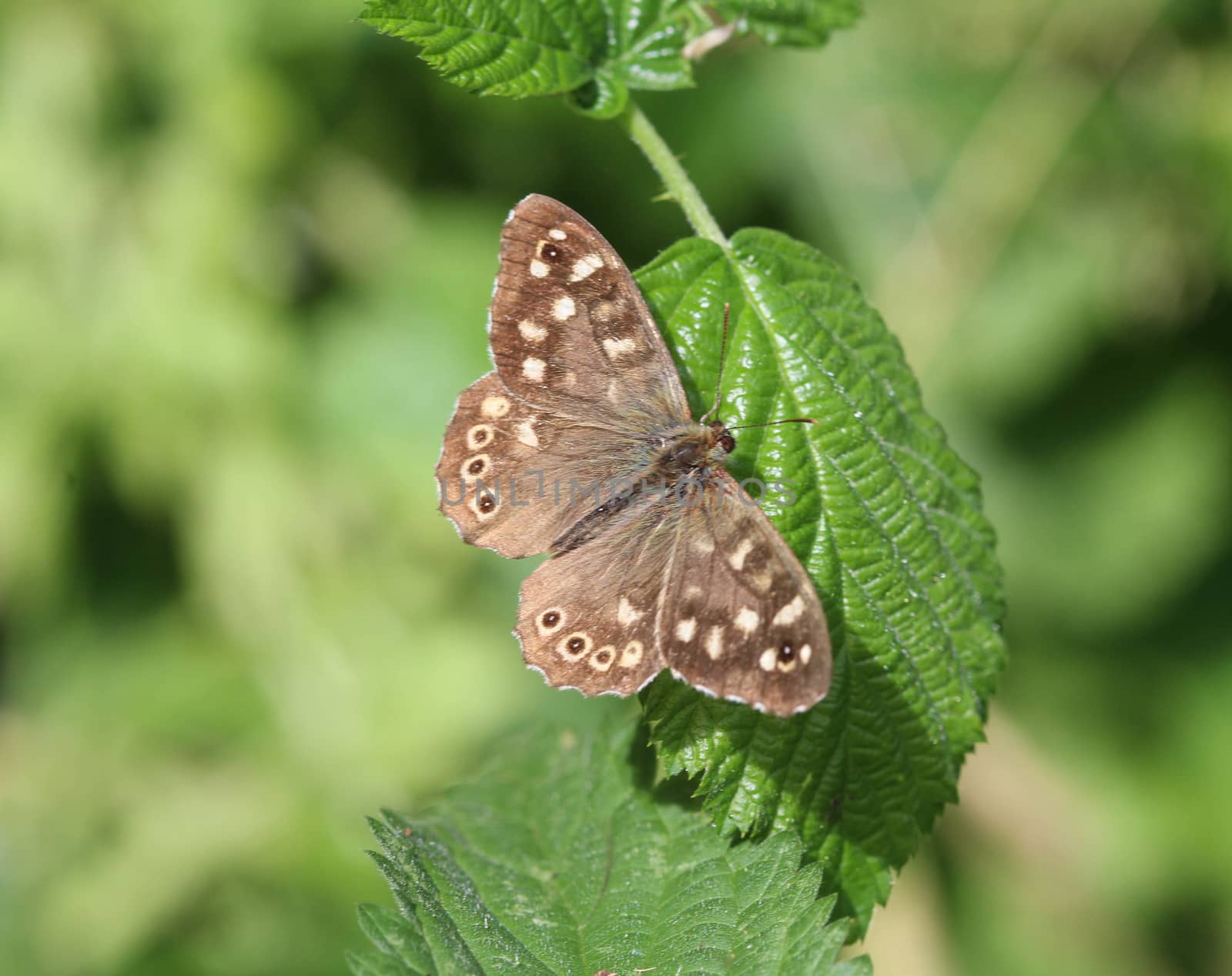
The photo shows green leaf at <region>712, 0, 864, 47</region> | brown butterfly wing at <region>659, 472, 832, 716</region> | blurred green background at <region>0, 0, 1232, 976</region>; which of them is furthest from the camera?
blurred green background at <region>0, 0, 1232, 976</region>

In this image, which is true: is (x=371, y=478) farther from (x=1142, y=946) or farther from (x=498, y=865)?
(x=1142, y=946)

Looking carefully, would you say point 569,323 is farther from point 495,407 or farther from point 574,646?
point 574,646

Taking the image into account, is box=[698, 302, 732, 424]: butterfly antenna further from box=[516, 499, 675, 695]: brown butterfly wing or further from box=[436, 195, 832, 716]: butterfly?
box=[516, 499, 675, 695]: brown butterfly wing

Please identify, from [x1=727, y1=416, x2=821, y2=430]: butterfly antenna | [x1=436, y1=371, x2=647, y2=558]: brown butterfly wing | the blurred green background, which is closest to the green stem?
[x1=727, y1=416, x2=821, y2=430]: butterfly antenna

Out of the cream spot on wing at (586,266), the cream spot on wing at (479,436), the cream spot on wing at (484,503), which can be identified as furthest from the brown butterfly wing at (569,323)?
the cream spot on wing at (484,503)

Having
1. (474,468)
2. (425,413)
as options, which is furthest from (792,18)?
(425,413)

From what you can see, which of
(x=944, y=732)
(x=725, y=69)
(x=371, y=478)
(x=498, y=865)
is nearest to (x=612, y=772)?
(x=498, y=865)
